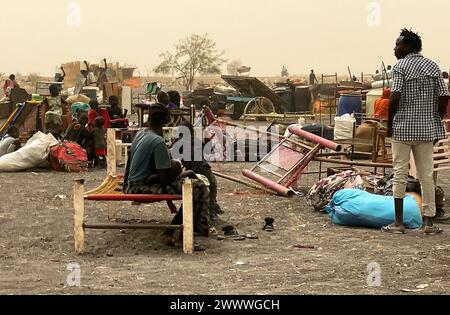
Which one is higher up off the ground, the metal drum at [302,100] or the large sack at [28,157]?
the metal drum at [302,100]

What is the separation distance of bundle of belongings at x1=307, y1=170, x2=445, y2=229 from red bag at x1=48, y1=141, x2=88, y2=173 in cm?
517

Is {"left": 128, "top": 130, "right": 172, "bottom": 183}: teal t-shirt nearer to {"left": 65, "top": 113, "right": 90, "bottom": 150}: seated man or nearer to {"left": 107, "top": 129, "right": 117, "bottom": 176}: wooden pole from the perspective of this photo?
{"left": 107, "top": 129, "right": 117, "bottom": 176}: wooden pole

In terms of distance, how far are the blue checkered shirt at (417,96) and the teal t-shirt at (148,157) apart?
2.11m

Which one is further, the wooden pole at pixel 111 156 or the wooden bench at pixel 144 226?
the wooden pole at pixel 111 156

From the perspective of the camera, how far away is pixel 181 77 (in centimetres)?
4738

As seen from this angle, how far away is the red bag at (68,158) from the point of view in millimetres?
12984

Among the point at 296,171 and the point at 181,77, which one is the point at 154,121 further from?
the point at 181,77

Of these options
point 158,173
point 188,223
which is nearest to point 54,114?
point 158,173

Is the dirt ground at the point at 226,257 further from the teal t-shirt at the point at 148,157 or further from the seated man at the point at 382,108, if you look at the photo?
the seated man at the point at 382,108

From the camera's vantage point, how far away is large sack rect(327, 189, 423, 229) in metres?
7.77

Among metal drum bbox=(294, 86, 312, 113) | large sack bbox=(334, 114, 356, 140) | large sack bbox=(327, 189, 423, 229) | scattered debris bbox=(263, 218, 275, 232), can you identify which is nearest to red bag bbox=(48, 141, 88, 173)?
large sack bbox=(334, 114, 356, 140)

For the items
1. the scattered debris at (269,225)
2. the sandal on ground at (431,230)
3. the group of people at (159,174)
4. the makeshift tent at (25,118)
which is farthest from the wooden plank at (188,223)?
the makeshift tent at (25,118)
